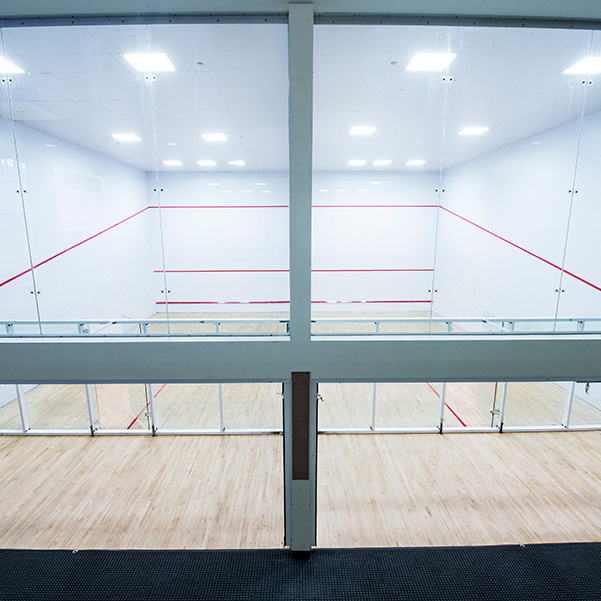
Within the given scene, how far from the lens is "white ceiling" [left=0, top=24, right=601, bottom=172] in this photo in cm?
243

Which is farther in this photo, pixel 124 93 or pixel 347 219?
pixel 347 219

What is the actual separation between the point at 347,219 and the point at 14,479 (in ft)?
17.0

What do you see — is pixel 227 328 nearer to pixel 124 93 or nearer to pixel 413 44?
pixel 124 93

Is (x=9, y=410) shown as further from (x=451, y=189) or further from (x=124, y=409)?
(x=451, y=189)

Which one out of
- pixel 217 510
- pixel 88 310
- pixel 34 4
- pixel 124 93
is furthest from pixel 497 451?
pixel 34 4

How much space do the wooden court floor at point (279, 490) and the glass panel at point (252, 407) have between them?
1.05 feet

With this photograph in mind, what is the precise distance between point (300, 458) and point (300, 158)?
2290 mm

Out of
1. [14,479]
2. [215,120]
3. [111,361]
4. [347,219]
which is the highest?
[215,120]

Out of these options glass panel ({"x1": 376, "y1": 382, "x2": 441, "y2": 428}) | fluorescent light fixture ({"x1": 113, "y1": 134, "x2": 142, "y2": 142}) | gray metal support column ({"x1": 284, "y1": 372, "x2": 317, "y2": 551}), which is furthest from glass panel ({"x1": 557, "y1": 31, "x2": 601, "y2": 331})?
fluorescent light fixture ({"x1": 113, "y1": 134, "x2": 142, "y2": 142})

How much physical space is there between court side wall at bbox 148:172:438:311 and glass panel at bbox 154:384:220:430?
2096 millimetres

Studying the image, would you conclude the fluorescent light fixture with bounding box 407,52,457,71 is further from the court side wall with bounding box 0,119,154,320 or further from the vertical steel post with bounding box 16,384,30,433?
the vertical steel post with bounding box 16,384,30,433

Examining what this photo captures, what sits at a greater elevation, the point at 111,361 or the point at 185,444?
the point at 111,361

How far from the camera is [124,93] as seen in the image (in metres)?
3.06

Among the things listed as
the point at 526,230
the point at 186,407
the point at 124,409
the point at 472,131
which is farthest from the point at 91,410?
the point at 526,230
